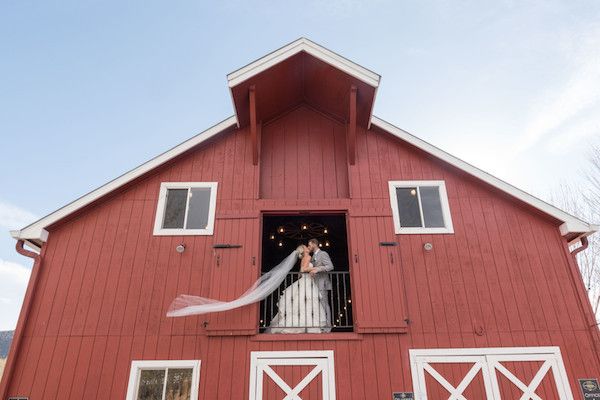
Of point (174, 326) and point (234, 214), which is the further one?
point (234, 214)

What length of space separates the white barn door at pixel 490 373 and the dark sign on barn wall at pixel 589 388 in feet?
0.72

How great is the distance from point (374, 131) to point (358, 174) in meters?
1.17

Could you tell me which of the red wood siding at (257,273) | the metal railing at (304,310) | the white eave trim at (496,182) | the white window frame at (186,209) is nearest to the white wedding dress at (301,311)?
the metal railing at (304,310)

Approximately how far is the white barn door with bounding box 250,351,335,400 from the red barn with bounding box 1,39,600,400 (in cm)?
2

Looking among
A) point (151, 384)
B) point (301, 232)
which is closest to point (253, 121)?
point (301, 232)

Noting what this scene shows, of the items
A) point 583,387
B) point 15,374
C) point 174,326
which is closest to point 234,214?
point 174,326

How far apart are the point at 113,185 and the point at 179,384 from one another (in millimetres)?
3796

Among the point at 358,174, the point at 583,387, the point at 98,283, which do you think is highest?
the point at 358,174

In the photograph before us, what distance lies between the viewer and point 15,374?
6.68 meters

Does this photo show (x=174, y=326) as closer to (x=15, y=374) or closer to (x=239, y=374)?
(x=239, y=374)

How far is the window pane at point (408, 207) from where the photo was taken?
26.4 ft

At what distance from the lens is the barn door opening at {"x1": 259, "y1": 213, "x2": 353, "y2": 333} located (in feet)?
25.0

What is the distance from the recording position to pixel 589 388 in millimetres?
6676

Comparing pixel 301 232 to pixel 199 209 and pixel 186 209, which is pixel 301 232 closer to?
pixel 199 209
